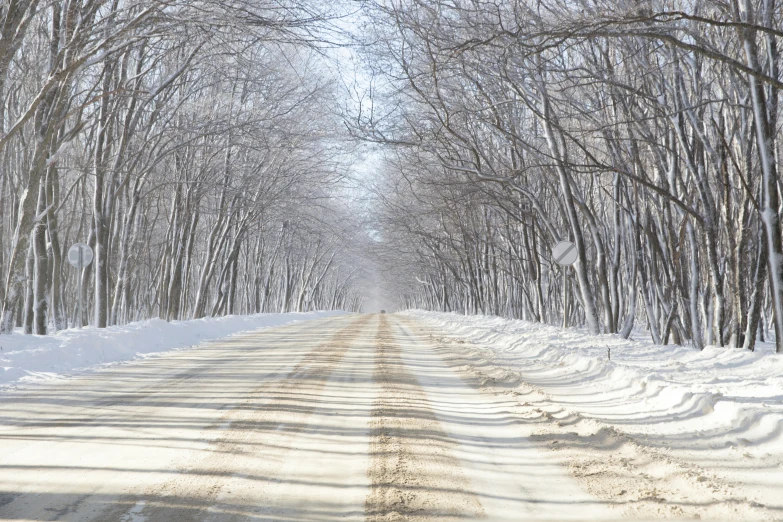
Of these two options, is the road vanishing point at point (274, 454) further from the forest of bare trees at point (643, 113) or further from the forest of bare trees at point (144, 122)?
the forest of bare trees at point (144, 122)

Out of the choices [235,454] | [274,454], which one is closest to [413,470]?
[274,454]

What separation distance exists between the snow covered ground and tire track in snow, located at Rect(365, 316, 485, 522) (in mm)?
1785

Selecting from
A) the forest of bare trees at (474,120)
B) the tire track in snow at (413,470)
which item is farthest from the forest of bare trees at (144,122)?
the tire track in snow at (413,470)

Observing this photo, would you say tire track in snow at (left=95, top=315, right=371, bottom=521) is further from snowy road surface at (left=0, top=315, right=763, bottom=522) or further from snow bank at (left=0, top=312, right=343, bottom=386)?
snow bank at (left=0, top=312, right=343, bottom=386)

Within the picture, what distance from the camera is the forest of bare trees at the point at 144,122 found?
11.8 m

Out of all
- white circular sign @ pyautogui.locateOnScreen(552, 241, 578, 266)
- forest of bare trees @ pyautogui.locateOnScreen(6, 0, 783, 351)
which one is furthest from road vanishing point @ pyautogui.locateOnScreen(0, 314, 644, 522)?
white circular sign @ pyautogui.locateOnScreen(552, 241, 578, 266)

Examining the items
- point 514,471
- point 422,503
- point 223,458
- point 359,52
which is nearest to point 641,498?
point 514,471

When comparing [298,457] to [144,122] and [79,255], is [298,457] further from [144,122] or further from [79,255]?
[144,122]

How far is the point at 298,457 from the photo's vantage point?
5.29m

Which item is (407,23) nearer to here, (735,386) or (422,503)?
(735,386)

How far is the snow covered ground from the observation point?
5.09 metres

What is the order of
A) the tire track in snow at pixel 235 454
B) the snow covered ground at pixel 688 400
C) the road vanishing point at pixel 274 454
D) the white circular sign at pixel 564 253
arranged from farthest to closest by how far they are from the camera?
1. the white circular sign at pixel 564 253
2. the snow covered ground at pixel 688 400
3. the road vanishing point at pixel 274 454
4. the tire track in snow at pixel 235 454

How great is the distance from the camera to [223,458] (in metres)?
5.21

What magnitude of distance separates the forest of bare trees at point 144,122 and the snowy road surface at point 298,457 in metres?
5.75
